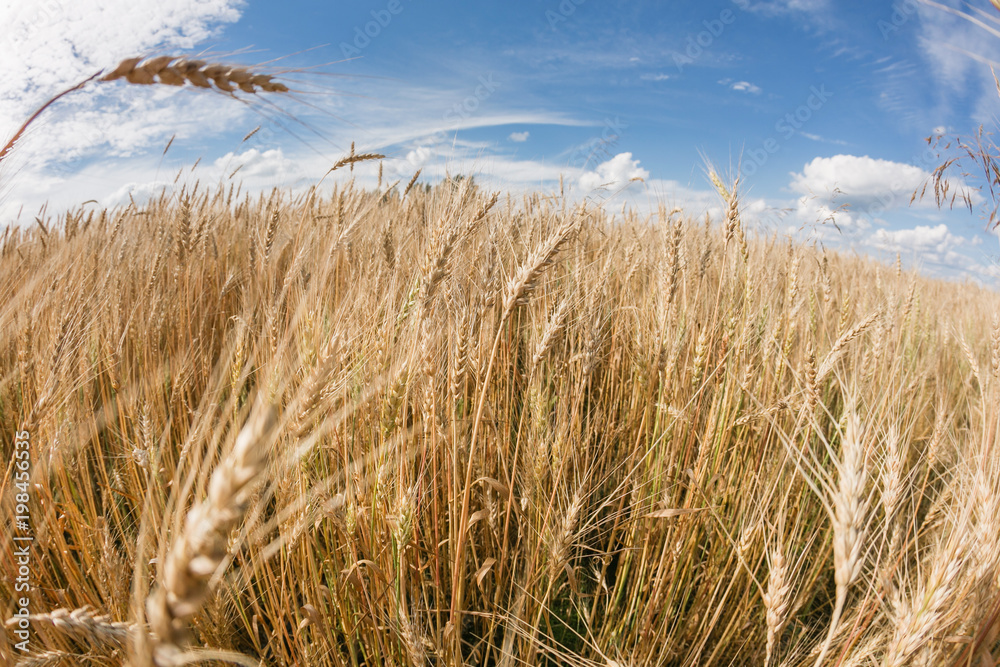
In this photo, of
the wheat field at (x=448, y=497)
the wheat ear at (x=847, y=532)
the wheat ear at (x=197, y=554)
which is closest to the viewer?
the wheat ear at (x=197, y=554)

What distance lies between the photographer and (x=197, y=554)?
1.22ft

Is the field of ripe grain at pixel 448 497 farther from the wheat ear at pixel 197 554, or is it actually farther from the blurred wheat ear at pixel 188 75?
the blurred wheat ear at pixel 188 75

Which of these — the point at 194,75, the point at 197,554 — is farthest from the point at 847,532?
the point at 194,75

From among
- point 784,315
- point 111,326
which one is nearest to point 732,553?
point 784,315

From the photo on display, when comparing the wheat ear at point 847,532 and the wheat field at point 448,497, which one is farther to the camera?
the wheat field at point 448,497

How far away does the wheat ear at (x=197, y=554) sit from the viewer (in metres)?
0.37

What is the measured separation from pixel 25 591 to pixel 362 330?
43.1 inches

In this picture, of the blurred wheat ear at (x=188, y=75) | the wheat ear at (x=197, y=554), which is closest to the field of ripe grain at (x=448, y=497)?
the wheat ear at (x=197, y=554)

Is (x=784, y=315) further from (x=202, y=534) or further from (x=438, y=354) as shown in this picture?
(x=202, y=534)

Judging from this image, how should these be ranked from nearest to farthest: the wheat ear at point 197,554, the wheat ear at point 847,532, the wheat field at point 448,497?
the wheat ear at point 197,554 < the wheat ear at point 847,532 < the wheat field at point 448,497

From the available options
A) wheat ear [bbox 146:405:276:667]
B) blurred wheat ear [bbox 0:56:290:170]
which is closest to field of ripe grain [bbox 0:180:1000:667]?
wheat ear [bbox 146:405:276:667]

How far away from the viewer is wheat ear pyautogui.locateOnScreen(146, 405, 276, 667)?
369mm

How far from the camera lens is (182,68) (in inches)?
41.3

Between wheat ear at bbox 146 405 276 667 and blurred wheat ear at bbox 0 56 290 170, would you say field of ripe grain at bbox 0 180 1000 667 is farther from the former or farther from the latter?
blurred wheat ear at bbox 0 56 290 170
